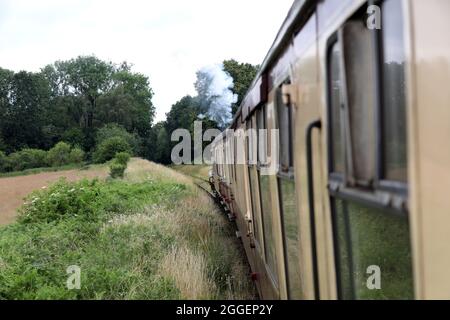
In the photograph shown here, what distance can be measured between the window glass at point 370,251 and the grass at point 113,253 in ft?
9.82

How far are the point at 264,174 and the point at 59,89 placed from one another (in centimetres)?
8682

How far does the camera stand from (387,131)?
157 cm

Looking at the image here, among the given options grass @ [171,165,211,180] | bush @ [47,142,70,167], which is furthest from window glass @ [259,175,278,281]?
bush @ [47,142,70,167]

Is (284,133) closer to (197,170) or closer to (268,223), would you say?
(268,223)

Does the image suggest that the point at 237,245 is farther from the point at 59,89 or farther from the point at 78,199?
the point at 59,89

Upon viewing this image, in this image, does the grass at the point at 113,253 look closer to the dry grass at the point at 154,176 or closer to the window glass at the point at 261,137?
the window glass at the point at 261,137

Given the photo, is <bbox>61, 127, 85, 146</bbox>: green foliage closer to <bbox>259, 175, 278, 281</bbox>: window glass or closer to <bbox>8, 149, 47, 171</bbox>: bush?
<bbox>8, 149, 47, 171</bbox>: bush

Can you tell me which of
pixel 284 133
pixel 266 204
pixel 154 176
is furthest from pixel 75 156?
pixel 284 133

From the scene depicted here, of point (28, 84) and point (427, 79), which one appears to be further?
point (28, 84)

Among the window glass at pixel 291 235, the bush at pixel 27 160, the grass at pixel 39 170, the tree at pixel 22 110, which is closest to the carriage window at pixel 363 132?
the window glass at pixel 291 235

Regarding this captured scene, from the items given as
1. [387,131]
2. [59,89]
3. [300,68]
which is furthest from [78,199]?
[59,89]

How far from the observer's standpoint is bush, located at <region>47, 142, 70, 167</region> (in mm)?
59812

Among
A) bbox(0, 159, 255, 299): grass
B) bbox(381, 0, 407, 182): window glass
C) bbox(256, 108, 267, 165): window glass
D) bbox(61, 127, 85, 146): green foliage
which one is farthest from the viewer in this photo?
bbox(61, 127, 85, 146): green foliage

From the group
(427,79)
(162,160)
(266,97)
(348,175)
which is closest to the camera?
(427,79)
